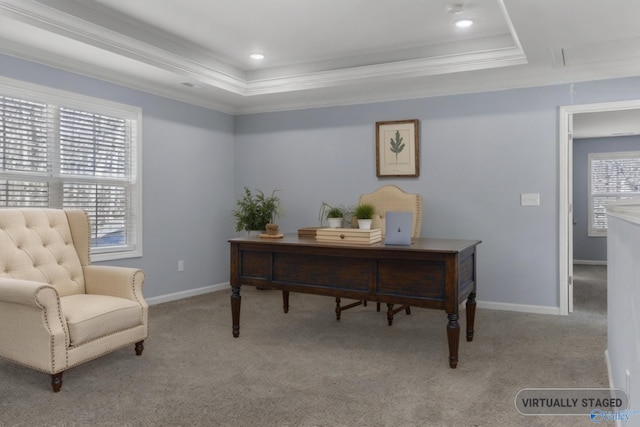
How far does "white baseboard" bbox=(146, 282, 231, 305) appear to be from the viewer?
15.4 feet

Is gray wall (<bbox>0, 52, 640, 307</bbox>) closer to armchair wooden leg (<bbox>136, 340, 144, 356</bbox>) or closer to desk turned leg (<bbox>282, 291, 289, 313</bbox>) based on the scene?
desk turned leg (<bbox>282, 291, 289, 313</bbox>)

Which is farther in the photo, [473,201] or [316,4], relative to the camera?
[473,201]

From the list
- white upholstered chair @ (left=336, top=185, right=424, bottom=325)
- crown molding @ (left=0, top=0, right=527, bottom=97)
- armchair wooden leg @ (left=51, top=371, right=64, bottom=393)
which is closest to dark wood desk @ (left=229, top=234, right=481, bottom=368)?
white upholstered chair @ (left=336, top=185, right=424, bottom=325)

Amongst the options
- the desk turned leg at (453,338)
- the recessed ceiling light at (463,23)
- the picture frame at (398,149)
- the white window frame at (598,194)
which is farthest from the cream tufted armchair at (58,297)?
the white window frame at (598,194)

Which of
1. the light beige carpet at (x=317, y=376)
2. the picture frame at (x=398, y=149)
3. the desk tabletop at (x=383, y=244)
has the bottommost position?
the light beige carpet at (x=317, y=376)

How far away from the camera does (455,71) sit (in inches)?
164

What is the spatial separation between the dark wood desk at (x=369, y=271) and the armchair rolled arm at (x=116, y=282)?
0.69 meters

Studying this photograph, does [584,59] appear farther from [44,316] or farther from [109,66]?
[44,316]

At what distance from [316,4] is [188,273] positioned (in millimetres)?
3106

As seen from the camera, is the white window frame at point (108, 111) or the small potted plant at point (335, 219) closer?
the small potted plant at point (335, 219)

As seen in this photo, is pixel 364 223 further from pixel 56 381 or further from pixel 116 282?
pixel 56 381

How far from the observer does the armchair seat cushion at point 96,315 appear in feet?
8.37

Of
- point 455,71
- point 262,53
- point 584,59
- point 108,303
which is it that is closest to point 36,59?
point 262,53

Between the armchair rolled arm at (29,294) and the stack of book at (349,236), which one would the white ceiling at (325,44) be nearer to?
the stack of book at (349,236)
